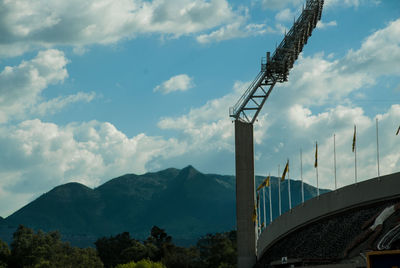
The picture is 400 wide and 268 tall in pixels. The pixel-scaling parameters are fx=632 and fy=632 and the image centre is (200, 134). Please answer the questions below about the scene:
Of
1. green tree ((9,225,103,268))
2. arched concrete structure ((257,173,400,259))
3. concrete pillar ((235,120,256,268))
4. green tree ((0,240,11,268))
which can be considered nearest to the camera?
arched concrete structure ((257,173,400,259))

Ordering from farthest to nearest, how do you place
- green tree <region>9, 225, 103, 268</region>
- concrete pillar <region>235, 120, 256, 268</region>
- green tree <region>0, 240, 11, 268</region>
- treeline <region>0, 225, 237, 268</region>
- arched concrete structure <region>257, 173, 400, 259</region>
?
green tree <region>0, 240, 11, 268</region> → treeline <region>0, 225, 237, 268</region> → green tree <region>9, 225, 103, 268</region> → concrete pillar <region>235, 120, 256, 268</region> → arched concrete structure <region>257, 173, 400, 259</region>

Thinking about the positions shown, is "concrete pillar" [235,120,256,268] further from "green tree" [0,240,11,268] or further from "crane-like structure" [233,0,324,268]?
"green tree" [0,240,11,268]


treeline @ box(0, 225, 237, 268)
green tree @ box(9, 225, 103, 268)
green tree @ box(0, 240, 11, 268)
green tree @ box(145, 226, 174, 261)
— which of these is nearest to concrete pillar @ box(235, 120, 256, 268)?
treeline @ box(0, 225, 237, 268)

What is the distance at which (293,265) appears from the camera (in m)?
43.5

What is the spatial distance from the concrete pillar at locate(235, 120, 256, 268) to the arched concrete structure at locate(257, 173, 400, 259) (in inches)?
59.4

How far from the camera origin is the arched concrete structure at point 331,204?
48.1 meters

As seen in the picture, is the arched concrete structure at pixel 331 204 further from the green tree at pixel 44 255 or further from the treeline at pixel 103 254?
the green tree at pixel 44 255

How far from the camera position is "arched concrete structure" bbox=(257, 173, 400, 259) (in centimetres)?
4809

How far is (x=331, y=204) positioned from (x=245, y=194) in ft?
30.7

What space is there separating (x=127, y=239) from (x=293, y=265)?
11079 cm

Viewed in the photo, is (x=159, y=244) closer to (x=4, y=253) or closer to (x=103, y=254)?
(x=103, y=254)

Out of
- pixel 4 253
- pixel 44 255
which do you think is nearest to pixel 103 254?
pixel 44 255

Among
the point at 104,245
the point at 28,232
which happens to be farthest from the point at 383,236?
the point at 104,245

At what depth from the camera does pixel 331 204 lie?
174 ft
